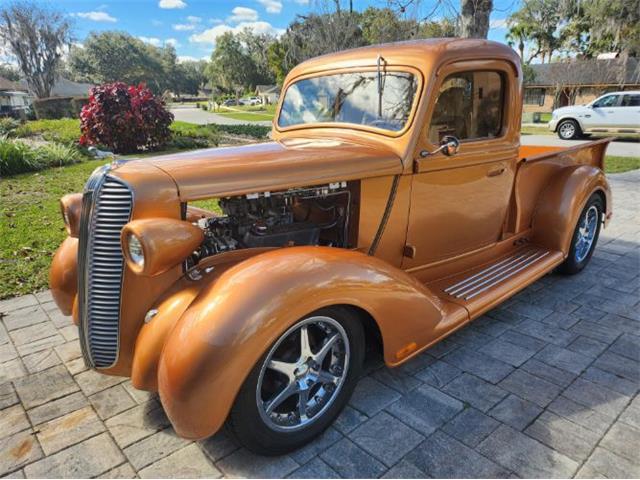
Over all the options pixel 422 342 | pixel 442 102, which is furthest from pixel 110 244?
pixel 442 102

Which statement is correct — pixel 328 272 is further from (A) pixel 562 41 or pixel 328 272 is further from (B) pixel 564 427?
(A) pixel 562 41

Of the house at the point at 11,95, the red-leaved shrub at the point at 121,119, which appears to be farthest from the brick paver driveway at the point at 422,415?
the house at the point at 11,95

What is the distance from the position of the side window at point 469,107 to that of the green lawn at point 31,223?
9.21ft

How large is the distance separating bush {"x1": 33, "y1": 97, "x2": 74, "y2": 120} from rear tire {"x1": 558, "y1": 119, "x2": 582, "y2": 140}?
24.5 m

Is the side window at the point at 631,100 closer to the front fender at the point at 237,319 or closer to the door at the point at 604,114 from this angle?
the door at the point at 604,114

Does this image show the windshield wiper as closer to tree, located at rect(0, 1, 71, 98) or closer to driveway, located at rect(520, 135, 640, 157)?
driveway, located at rect(520, 135, 640, 157)

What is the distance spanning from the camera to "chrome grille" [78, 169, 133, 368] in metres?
2.10

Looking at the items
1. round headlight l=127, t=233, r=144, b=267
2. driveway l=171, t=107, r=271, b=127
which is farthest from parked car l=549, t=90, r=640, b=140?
round headlight l=127, t=233, r=144, b=267

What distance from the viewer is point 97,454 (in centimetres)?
217

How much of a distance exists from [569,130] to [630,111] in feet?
6.40

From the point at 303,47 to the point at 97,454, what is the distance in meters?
14.8

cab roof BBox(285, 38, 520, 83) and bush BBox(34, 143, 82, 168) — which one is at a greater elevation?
cab roof BBox(285, 38, 520, 83)

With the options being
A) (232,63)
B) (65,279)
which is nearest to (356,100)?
(65,279)

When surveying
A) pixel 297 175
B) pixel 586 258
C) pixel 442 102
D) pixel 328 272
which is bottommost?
pixel 586 258
